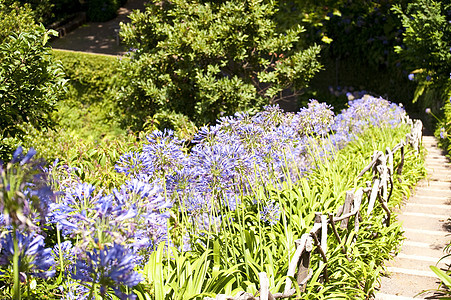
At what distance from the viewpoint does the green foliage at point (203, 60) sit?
8.89m

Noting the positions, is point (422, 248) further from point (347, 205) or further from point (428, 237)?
point (347, 205)

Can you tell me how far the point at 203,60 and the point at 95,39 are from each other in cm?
1091

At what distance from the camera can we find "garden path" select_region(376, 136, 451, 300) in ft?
13.1

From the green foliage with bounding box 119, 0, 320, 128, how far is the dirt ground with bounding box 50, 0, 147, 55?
726 cm

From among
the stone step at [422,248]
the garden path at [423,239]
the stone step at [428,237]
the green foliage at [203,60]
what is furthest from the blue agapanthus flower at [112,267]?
the green foliage at [203,60]

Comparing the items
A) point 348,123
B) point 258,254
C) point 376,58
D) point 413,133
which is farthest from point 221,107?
point 376,58

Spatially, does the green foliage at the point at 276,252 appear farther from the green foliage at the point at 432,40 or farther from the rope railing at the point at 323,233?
the green foliage at the point at 432,40

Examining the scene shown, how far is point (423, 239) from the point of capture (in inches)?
197

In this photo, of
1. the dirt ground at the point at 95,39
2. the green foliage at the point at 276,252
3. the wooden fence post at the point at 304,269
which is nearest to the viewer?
the green foliage at the point at 276,252

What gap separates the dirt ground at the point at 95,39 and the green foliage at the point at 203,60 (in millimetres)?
7265

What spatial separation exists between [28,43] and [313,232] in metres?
2.80

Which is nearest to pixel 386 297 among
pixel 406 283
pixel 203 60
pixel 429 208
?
pixel 406 283

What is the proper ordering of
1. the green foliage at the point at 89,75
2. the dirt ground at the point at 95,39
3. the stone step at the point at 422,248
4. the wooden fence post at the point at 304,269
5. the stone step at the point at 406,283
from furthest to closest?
the dirt ground at the point at 95,39
the green foliage at the point at 89,75
the stone step at the point at 422,248
the stone step at the point at 406,283
the wooden fence post at the point at 304,269

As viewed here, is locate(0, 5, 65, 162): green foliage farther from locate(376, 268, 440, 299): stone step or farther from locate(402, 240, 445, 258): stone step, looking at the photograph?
locate(402, 240, 445, 258): stone step
